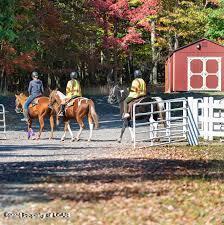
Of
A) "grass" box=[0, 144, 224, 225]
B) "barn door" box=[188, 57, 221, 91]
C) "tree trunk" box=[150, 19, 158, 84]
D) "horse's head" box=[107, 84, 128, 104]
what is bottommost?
"grass" box=[0, 144, 224, 225]

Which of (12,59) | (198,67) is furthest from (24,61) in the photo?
(198,67)

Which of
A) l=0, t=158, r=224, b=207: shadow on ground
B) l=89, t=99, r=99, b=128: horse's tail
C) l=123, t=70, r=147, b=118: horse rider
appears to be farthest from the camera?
l=89, t=99, r=99, b=128: horse's tail

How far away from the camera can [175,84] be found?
47.9 meters

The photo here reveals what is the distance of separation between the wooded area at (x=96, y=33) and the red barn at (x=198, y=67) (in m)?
4.55

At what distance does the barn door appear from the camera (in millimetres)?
47938

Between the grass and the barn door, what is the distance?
1274 inches

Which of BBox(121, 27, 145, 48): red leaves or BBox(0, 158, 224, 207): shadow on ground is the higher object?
BBox(121, 27, 145, 48): red leaves

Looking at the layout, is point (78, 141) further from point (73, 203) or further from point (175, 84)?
point (175, 84)

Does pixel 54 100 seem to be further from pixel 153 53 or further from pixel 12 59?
pixel 153 53

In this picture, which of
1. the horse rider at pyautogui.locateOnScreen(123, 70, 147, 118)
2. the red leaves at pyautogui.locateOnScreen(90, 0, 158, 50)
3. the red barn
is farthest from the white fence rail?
the red leaves at pyautogui.locateOnScreen(90, 0, 158, 50)

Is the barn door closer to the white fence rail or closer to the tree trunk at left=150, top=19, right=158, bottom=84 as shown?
the tree trunk at left=150, top=19, right=158, bottom=84

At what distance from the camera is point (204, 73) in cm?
4806

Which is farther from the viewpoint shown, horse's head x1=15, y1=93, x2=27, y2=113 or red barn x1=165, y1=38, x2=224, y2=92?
red barn x1=165, y1=38, x2=224, y2=92

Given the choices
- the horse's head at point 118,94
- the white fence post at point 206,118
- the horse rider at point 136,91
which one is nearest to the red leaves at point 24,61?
the horse's head at point 118,94
